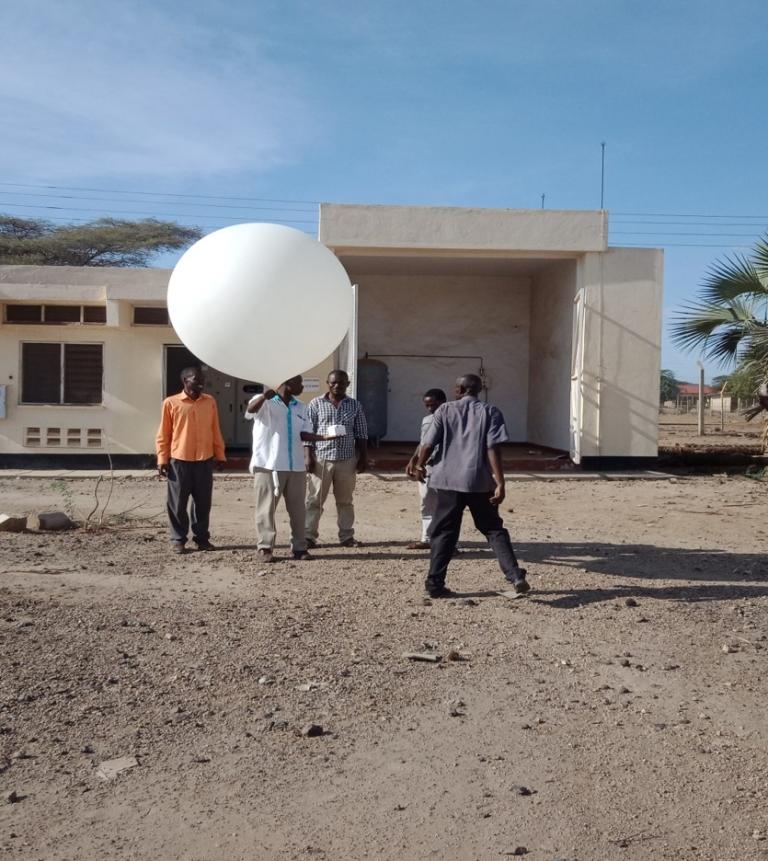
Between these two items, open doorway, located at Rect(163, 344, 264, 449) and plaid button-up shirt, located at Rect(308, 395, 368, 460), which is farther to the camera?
open doorway, located at Rect(163, 344, 264, 449)

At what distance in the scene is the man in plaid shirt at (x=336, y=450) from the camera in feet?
26.5

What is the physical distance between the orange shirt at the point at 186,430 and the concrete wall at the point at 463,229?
6962mm

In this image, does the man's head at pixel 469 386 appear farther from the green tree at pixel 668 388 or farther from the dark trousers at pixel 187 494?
the green tree at pixel 668 388

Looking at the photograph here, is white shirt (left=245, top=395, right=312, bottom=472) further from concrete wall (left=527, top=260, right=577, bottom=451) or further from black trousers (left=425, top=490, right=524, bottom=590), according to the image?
concrete wall (left=527, top=260, right=577, bottom=451)

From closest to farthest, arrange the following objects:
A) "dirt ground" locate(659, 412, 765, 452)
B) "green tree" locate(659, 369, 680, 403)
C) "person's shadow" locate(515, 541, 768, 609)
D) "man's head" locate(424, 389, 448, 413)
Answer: "person's shadow" locate(515, 541, 768, 609), "man's head" locate(424, 389, 448, 413), "dirt ground" locate(659, 412, 765, 452), "green tree" locate(659, 369, 680, 403)

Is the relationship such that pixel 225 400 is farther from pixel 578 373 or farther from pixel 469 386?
pixel 469 386

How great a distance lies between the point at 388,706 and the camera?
4289 millimetres

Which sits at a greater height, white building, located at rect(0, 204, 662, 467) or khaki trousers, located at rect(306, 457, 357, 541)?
white building, located at rect(0, 204, 662, 467)

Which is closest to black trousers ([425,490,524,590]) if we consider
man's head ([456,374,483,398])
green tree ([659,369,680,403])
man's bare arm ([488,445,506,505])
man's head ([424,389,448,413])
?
man's bare arm ([488,445,506,505])

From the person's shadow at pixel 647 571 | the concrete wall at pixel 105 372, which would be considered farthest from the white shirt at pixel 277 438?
the concrete wall at pixel 105 372

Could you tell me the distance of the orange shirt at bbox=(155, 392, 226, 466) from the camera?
7785 mm

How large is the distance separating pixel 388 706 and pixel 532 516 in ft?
21.1

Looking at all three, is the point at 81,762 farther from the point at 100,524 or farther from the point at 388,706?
the point at 100,524

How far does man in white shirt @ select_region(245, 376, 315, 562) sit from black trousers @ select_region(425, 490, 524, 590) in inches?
63.4
